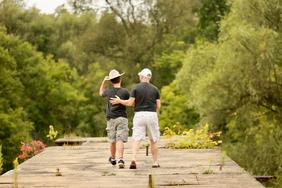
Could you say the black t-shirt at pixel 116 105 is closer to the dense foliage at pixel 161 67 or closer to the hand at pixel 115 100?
the hand at pixel 115 100

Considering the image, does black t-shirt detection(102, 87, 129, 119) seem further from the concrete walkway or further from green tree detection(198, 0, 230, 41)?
green tree detection(198, 0, 230, 41)

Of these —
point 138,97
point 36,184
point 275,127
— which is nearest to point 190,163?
point 138,97

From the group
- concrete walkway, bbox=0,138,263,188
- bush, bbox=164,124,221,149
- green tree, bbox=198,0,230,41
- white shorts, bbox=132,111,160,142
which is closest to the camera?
concrete walkway, bbox=0,138,263,188

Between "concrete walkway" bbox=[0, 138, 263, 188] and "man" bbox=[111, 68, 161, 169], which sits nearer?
"concrete walkway" bbox=[0, 138, 263, 188]

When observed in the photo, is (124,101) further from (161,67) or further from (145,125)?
(161,67)

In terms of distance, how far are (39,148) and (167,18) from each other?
110 feet

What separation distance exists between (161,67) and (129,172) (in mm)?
40840

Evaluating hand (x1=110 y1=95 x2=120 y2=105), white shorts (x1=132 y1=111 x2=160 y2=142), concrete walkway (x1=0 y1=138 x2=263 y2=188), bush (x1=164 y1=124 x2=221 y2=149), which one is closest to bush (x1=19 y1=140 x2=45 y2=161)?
concrete walkway (x1=0 y1=138 x2=263 y2=188)

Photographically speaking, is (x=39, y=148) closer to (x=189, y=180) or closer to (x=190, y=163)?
(x=190, y=163)

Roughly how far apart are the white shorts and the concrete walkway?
520mm

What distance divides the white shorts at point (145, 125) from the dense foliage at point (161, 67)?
12.0 meters

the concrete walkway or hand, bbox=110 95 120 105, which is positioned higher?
hand, bbox=110 95 120 105

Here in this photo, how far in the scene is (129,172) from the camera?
1026cm

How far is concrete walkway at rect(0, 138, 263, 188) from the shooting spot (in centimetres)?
866
